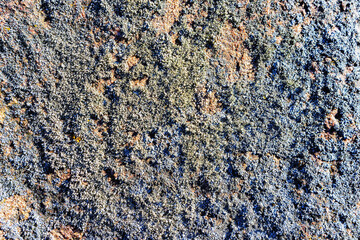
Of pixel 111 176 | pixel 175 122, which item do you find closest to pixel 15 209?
pixel 111 176

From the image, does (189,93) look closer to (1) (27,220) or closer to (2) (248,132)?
(2) (248,132)

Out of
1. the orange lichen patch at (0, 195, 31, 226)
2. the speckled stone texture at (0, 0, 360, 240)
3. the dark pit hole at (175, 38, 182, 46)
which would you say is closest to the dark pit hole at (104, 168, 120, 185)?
the speckled stone texture at (0, 0, 360, 240)

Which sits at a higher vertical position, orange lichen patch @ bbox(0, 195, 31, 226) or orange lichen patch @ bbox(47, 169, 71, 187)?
orange lichen patch @ bbox(47, 169, 71, 187)

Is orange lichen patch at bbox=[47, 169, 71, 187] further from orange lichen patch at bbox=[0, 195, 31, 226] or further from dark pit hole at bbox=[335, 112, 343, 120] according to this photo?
dark pit hole at bbox=[335, 112, 343, 120]

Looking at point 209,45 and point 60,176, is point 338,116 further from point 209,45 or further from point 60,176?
point 60,176

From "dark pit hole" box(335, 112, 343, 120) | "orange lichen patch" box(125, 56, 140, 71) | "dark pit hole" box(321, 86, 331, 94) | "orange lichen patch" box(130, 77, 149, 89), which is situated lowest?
"orange lichen patch" box(130, 77, 149, 89)

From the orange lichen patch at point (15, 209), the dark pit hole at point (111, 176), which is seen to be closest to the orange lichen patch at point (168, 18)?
the dark pit hole at point (111, 176)

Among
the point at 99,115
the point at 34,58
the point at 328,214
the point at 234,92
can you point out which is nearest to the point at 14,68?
the point at 34,58
